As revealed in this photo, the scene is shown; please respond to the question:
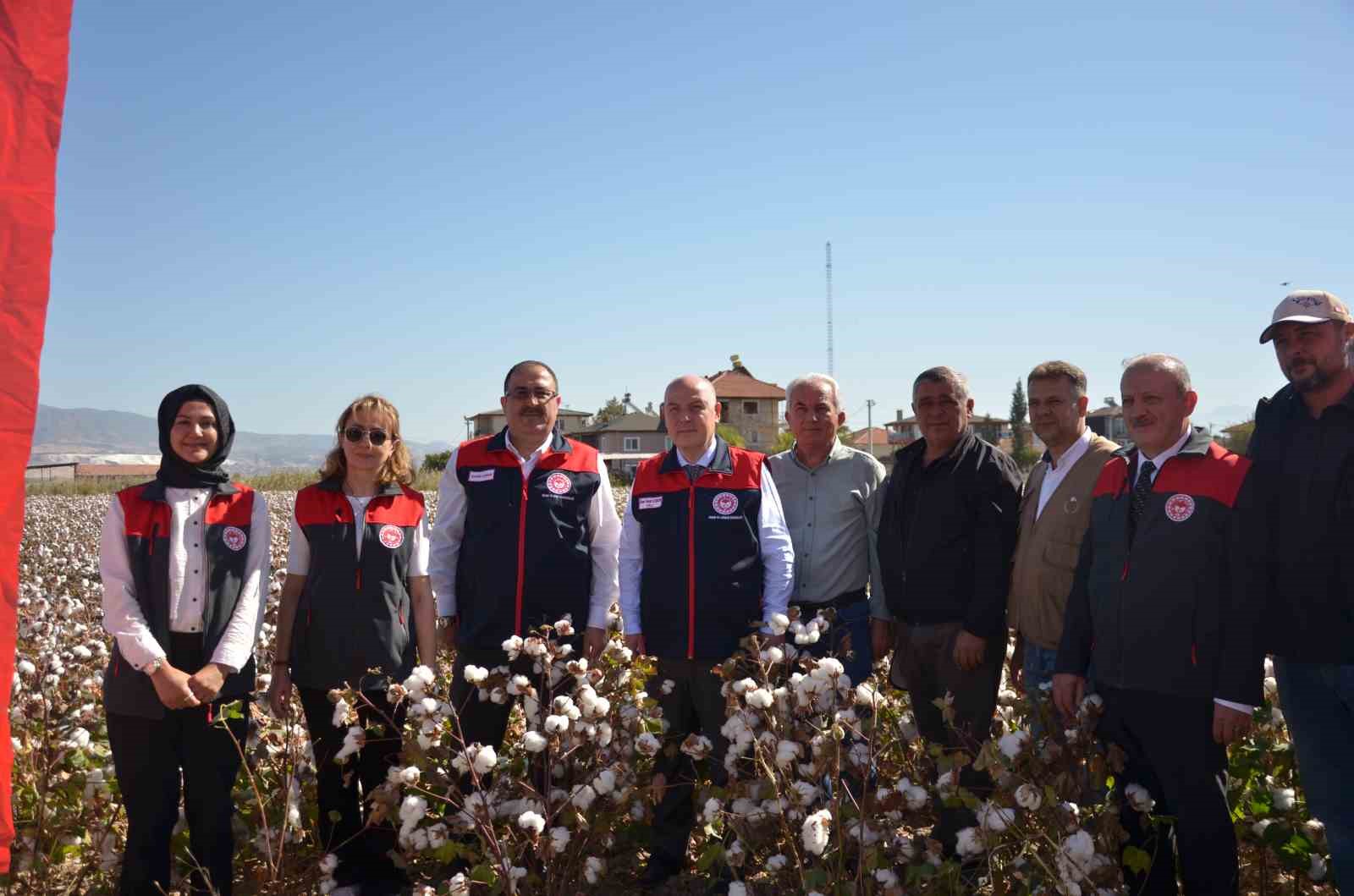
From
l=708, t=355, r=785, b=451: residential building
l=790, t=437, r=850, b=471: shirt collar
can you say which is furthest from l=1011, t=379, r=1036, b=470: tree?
l=790, t=437, r=850, b=471: shirt collar

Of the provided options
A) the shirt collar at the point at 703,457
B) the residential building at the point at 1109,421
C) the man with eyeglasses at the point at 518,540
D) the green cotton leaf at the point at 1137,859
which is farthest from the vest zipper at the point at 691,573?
the residential building at the point at 1109,421

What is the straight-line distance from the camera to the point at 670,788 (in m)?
4.21

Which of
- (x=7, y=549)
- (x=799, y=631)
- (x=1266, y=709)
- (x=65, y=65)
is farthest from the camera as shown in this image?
(x=1266, y=709)

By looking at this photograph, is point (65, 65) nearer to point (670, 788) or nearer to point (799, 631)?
point (799, 631)

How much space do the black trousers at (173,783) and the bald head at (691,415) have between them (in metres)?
2.16

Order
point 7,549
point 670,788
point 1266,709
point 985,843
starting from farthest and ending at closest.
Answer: point 670,788
point 1266,709
point 985,843
point 7,549

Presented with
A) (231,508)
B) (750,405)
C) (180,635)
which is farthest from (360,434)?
(750,405)

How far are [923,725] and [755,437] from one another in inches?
2618

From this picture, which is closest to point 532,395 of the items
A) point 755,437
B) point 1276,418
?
point 1276,418

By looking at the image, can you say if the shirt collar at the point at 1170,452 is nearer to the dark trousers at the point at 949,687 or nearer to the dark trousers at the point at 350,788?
the dark trousers at the point at 949,687

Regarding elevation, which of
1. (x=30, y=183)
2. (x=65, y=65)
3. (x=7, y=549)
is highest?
(x=65, y=65)

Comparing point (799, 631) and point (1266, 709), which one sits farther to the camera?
point (1266, 709)

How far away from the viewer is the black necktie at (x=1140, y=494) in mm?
3611

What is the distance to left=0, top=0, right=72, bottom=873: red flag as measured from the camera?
Result: 99.5 inches
